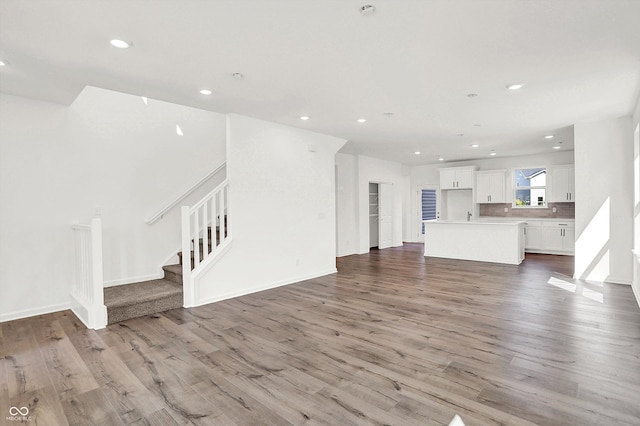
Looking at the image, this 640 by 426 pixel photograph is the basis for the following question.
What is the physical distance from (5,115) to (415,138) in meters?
6.43

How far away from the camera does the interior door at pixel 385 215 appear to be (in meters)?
9.93

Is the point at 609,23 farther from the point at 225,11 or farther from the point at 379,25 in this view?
the point at 225,11

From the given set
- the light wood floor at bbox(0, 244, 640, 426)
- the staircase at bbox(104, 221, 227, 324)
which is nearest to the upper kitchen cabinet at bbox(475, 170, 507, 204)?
the light wood floor at bbox(0, 244, 640, 426)

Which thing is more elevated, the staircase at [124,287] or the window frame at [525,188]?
the window frame at [525,188]

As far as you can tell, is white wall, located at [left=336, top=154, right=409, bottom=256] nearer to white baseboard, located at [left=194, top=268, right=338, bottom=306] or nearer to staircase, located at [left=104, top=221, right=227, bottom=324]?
white baseboard, located at [left=194, top=268, right=338, bottom=306]

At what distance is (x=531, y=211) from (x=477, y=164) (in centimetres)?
201

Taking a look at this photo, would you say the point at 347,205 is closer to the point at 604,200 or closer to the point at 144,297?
the point at 604,200

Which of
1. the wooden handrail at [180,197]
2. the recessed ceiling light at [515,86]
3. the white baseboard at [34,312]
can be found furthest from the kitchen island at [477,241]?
the white baseboard at [34,312]

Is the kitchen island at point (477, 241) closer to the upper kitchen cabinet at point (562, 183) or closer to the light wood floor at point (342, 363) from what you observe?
the upper kitchen cabinet at point (562, 183)

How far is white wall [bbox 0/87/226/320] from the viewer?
4.00 m

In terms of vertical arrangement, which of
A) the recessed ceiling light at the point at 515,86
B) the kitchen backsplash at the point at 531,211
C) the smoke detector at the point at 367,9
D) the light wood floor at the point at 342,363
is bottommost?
the light wood floor at the point at 342,363

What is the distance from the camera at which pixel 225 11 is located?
2318 mm

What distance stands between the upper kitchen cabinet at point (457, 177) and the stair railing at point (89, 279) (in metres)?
Result: 9.25

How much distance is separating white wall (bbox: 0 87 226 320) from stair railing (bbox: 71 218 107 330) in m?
0.31
